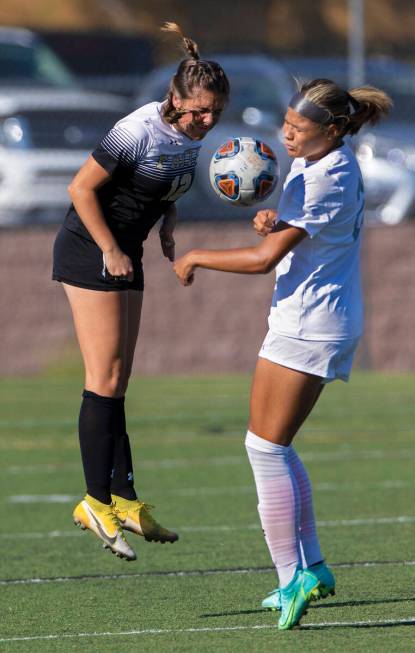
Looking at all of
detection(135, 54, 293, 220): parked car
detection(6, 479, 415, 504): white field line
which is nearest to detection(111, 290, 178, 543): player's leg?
detection(6, 479, 415, 504): white field line

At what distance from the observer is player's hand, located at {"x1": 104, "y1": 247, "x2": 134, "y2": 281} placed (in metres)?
6.00

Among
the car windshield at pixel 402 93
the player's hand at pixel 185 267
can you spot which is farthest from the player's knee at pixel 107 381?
the car windshield at pixel 402 93

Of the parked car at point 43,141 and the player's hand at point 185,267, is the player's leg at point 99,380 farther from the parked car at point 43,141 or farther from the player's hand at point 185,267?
the parked car at point 43,141

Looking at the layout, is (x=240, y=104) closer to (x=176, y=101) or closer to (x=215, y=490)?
(x=215, y=490)

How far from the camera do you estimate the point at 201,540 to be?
8.07 metres

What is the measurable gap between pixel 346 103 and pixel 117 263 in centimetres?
112

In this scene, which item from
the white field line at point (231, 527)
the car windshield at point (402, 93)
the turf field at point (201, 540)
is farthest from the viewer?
the car windshield at point (402, 93)

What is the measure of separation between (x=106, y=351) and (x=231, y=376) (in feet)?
40.0

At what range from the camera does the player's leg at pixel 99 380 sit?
636cm

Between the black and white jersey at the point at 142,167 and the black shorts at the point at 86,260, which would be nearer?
the black and white jersey at the point at 142,167

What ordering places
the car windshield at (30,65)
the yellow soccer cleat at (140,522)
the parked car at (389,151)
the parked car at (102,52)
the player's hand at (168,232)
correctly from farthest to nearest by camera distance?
the parked car at (102,52), the car windshield at (30,65), the parked car at (389,151), the player's hand at (168,232), the yellow soccer cleat at (140,522)

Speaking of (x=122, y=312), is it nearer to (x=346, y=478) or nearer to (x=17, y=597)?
(x=17, y=597)

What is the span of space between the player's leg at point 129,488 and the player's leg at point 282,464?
0.72 metres

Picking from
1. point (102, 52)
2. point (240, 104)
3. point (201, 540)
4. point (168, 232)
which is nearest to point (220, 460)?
Result: point (201, 540)
